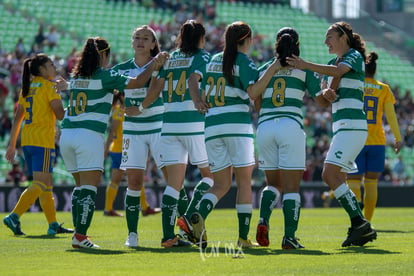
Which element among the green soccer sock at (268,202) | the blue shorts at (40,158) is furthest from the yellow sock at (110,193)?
the green soccer sock at (268,202)

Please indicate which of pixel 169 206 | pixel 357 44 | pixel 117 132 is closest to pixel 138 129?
pixel 169 206

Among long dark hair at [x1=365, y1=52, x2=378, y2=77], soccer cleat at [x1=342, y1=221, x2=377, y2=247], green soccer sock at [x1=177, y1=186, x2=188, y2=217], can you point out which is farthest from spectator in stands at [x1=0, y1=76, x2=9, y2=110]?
soccer cleat at [x1=342, y1=221, x2=377, y2=247]

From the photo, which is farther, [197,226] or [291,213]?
[291,213]

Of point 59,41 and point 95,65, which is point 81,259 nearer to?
point 95,65

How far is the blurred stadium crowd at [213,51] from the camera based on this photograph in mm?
27066

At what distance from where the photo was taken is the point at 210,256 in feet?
31.2

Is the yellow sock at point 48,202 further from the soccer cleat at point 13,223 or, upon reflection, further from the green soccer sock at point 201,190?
the green soccer sock at point 201,190

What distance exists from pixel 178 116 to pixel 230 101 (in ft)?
2.12

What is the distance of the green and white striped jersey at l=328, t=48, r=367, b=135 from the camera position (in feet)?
34.4

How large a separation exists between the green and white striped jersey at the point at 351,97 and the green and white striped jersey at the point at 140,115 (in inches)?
79.5

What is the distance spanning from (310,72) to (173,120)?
1.58 meters

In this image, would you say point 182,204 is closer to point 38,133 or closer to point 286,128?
point 286,128

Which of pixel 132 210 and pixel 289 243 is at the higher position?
pixel 132 210

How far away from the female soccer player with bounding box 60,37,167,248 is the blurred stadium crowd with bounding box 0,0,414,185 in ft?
43.1
